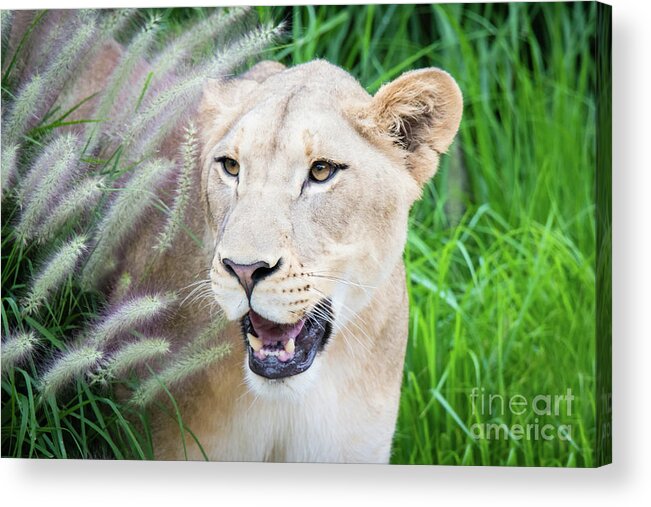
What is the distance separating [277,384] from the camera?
157 inches

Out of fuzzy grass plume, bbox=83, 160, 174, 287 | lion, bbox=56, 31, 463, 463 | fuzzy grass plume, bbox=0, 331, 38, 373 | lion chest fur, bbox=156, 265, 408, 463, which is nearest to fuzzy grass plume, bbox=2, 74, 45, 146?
fuzzy grass plume, bbox=83, 160, 174, 287

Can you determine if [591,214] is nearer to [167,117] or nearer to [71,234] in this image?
[167,117]

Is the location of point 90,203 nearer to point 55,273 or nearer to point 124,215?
point 124,215

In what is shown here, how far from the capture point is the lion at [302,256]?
12.6 feet

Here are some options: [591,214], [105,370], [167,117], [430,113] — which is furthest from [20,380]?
[591,214]

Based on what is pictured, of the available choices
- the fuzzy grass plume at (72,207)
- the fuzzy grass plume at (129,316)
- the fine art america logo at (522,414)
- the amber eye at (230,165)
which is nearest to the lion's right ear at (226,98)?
the amber eye at (230,165)

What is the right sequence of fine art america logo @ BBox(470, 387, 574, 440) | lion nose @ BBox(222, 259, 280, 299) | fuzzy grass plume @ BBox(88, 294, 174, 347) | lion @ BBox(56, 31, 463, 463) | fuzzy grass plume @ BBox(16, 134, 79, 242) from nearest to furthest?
lion nose @ BBox(222, 259, 280, 299) < lion @ BBox(56, 31, 463, 463) < fine art america logo @ BBox(470, 387, 574, 440) < fuzzy grass plume @ BBox(88, 294, 174, 347) < fuzzy grass plume @ BBox(16, 134, 79, 242)

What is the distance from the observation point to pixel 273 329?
395cm

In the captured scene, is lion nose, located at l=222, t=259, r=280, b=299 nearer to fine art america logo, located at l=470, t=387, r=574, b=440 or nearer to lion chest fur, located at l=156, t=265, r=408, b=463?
lion chest fur, located at l=156, t=265, r=408, b=463

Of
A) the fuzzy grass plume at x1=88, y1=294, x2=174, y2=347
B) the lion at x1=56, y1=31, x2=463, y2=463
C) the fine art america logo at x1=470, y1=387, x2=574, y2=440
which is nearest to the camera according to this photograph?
the lion at x1=56, y1=31, x2=463, y2=463

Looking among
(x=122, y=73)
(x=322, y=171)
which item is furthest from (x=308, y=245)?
(x=122, y=73)

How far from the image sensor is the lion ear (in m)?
3.97

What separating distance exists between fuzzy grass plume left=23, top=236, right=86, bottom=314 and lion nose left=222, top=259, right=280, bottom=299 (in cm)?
78

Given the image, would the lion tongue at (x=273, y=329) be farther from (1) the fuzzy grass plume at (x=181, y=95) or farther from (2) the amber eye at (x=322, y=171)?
(1) the fuzzy grass plume at (x=181, y=95)
